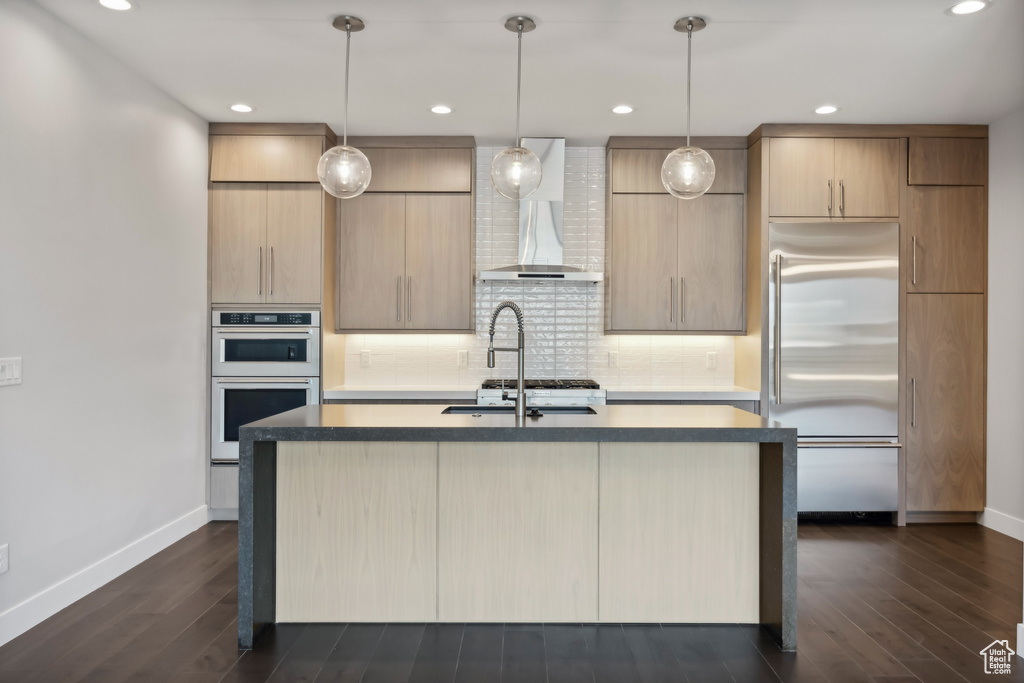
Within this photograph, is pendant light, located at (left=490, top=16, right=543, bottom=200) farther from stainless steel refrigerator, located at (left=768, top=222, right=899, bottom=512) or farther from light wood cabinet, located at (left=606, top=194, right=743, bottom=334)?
stainless steel refrigerator, located at (left=768, top=222, right=899, bottom=512)

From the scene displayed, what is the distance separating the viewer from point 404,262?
4871 mm

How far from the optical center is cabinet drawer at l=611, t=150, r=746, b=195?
484 centimetres

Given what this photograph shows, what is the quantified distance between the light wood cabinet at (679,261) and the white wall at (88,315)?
2.85m

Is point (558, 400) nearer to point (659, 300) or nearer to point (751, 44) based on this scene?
point (659, 300)

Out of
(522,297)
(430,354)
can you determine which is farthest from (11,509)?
(522,297)

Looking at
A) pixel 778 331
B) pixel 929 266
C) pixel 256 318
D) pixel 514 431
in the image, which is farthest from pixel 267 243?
pixel 929 266

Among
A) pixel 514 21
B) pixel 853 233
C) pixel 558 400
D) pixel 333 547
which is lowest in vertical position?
pixel 333 547

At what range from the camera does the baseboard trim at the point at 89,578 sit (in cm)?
276

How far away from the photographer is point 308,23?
10.3ft

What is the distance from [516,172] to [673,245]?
227 cm

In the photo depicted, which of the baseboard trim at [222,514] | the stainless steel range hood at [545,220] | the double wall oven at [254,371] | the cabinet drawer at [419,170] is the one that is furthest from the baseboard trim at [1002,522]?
the baseboard trim at [222,514]

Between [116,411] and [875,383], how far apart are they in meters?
4.53

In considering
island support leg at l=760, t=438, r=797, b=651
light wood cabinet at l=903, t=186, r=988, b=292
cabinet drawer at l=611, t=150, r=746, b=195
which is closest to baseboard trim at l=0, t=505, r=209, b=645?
island support leg at l=760, t=438, r=797, b=651

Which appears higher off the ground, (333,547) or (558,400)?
(558,400)
